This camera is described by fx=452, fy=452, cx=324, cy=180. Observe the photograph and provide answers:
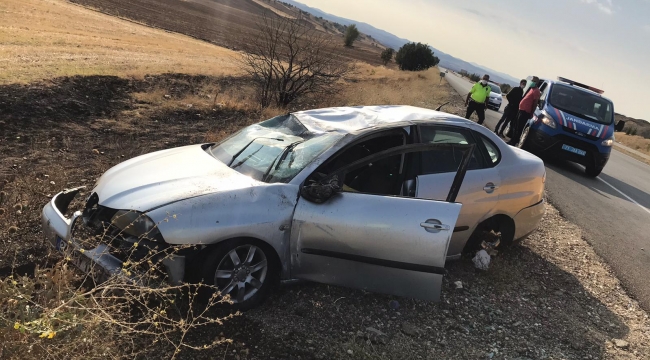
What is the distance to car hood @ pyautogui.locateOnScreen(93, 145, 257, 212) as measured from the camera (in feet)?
10.8

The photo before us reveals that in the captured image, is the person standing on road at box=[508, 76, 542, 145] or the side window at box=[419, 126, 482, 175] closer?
the side window at box=[419, 126, 482, 175]

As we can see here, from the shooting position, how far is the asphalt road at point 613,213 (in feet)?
18.7

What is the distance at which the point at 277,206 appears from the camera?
11.2 ft

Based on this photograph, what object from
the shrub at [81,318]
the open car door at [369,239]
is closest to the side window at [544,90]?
the open car door at [369,239]

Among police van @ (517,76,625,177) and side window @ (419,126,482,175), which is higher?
police van @ (517,76,625,177)

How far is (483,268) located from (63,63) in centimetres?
1301

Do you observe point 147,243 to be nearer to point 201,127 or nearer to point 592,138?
point 201,127

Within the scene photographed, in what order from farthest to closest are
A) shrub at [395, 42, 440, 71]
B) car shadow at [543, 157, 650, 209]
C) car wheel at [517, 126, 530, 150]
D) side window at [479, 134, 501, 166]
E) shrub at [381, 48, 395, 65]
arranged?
shrub at [381, 48, 395, 65]
shrub at [395, 42, 440, 71]
car wheel at [517, 126, 530, 150]
car shadow at [543, 157, 650, 209]
side window at [479, 134, 501, 166]

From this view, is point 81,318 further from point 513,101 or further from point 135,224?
point 513,101

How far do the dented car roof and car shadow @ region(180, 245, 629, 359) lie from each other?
57.7 inches

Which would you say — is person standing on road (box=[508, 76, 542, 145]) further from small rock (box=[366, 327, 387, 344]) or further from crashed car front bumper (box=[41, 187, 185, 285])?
crashed car front bumper (box=[41, 187, 185, 285])

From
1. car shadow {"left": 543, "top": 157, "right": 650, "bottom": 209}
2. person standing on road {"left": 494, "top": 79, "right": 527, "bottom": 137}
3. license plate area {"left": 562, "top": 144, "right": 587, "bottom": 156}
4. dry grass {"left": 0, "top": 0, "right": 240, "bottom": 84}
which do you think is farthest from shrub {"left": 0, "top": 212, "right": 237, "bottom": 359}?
person standing on road {"left": 494, "top": 79, "right": 527, "bottom": 137}

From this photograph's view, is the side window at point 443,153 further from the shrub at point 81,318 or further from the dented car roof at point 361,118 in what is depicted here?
the shrub at point 81,318

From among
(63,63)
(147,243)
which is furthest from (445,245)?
(63,63)
